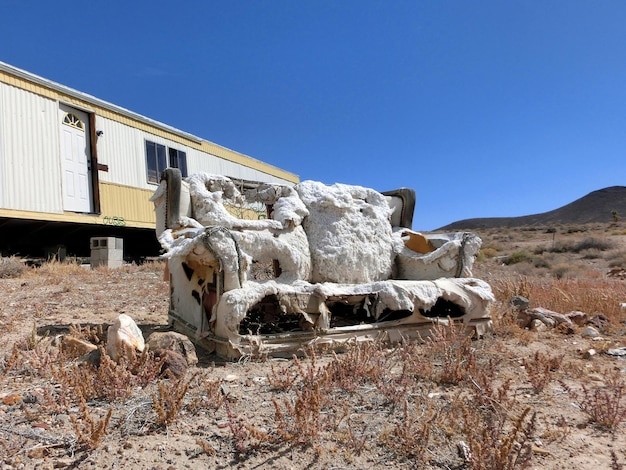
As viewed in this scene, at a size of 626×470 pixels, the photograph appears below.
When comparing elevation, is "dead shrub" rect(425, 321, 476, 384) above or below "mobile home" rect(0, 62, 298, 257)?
below

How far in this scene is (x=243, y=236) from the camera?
339 cm

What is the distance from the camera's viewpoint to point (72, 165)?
9.09 meters

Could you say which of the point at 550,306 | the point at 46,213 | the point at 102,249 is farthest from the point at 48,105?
the point at 550,306

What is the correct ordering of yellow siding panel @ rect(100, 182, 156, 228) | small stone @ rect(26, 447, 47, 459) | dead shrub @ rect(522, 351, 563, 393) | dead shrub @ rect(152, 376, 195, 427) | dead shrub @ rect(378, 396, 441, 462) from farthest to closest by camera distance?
yellow siding panel @ rect(100, 182, 156, 228), dead shrub @ rect(522, 351, 563, 393), dead shrub @ rect(152, 376, 195, 427), dead shrub @ rect(378, 396, 441, 462), small stone @ rect(26, 447, 47, 459)

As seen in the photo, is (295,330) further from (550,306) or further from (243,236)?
(550,306)

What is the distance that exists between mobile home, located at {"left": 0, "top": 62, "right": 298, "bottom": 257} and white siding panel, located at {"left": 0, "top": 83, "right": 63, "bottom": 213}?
0.02m

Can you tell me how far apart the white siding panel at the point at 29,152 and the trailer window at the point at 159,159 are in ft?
8.35

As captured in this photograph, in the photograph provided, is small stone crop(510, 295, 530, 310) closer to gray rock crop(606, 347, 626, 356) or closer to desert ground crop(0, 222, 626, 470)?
desert ground crop(0, 222, 626, 470)

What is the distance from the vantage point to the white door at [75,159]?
8.95 meters

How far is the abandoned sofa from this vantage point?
3.05m

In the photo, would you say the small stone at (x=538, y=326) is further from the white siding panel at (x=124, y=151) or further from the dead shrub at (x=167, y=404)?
the white siding panel at (x=124, y=151)

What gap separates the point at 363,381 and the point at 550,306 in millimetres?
3795

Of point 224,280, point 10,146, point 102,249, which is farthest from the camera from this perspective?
point 102,249

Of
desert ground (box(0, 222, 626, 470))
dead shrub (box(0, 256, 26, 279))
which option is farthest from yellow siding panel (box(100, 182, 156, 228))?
desert ground (box(0, 222, 626, 470))
